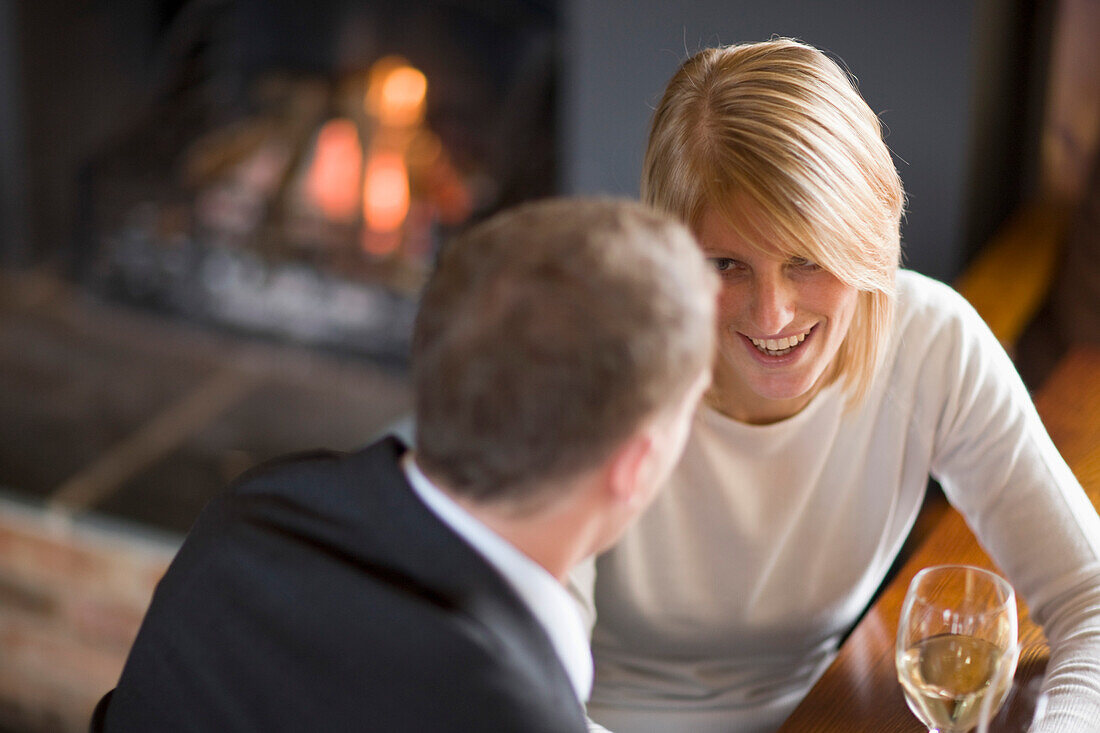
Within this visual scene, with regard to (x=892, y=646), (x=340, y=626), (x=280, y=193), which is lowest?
(x=280, y=193)

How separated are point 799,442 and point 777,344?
5.0 inches

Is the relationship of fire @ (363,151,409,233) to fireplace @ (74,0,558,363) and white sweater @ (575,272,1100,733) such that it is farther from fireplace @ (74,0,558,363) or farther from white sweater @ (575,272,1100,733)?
white sweater @ (575,272,1100,733)

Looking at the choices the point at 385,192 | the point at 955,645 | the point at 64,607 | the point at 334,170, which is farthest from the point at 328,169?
the point at 955,645

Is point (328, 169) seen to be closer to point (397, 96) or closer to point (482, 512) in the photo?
point (397, 96)

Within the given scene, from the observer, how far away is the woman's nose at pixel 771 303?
91 centimetres

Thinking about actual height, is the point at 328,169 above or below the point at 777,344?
below

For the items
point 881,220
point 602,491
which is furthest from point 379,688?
point 881,220

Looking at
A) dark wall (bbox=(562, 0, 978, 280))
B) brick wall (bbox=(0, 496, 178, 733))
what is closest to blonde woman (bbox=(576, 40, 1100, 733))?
dark wall (bbox=(562, 0, 978, 280))

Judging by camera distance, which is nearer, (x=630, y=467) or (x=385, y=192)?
(x=630, y=467)

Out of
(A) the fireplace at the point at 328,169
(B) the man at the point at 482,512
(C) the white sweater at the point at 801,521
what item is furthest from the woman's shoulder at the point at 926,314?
(A) the fireplace at the point at 328,169

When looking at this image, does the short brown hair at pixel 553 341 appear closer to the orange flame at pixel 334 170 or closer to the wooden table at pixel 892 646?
the wooden table at pixel 892 646

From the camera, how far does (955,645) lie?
0.79 meters

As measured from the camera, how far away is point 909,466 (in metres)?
1.06

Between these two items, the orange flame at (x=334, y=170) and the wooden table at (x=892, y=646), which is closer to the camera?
the wooden table at (x=892, y=646)
